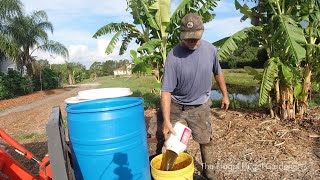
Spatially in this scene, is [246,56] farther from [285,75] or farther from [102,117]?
[102,117]

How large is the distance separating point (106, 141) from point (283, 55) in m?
4.30

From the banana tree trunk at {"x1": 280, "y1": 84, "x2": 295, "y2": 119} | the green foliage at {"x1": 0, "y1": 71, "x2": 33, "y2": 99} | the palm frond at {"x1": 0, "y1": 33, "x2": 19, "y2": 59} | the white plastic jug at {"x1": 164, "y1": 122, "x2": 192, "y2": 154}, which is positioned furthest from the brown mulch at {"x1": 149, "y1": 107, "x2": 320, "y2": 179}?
the green foliage at {"x1": 0, "y1": 71, "x2": 33, "y2": 99}

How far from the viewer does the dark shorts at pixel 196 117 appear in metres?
3.53

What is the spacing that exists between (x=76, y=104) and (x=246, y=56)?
31.2 m

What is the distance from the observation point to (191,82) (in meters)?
3.32

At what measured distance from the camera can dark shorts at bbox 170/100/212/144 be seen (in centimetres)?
353

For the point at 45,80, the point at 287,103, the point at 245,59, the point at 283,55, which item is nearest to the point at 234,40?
the point at 283,55

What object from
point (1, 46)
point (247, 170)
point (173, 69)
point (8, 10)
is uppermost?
point (8, 10)

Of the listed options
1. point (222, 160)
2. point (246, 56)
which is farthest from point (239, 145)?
point (246, 56)

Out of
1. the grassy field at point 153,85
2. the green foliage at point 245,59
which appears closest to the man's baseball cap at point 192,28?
→ the grassy field at point 153,85

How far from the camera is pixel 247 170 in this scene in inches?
155

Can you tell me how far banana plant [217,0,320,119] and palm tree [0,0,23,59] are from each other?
50.1 ft

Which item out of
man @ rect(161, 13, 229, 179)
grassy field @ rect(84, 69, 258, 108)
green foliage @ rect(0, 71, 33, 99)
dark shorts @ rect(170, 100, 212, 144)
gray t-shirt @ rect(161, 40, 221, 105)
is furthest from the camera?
green foliage @ rect(0, 71, 33, 99)

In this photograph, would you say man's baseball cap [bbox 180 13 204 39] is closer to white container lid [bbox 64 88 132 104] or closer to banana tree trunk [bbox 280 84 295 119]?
white container lid [bbox 64 88 132 104]
